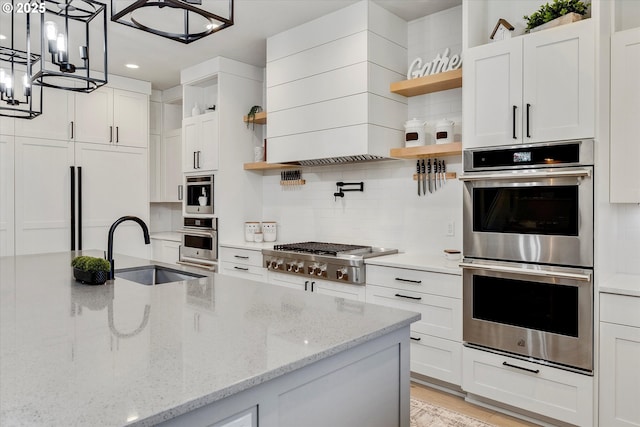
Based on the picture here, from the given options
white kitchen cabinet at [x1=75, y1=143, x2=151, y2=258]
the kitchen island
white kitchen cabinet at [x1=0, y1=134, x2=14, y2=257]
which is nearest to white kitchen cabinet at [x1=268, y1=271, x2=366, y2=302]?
the kitchen island

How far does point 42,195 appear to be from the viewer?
4.60 meters

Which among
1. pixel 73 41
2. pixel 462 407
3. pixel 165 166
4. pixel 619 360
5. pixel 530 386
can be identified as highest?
pixel 73 41

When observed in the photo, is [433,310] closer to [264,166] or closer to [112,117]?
[264,166]

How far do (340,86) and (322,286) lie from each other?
1.59 metres

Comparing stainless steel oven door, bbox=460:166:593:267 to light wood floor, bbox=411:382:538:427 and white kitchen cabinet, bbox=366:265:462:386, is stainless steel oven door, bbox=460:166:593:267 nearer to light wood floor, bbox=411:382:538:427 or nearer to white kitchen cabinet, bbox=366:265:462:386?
white kitchen cabinet, bbox=366:265:462:386

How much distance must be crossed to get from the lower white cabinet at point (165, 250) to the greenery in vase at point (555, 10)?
413cm

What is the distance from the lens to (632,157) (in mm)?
2361

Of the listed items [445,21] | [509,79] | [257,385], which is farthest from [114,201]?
[257,385]

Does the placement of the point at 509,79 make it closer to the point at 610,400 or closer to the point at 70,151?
the point at 610,400

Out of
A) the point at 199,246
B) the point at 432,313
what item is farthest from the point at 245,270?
the point at 432,313

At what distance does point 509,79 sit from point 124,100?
4.40 meters

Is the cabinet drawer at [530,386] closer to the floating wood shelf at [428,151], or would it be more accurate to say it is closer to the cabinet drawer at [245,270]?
the floating wood shelf at [428,151]

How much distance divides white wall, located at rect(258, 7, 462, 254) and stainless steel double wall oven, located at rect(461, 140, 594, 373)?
0.65m

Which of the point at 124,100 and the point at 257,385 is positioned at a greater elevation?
the point at 124,100
